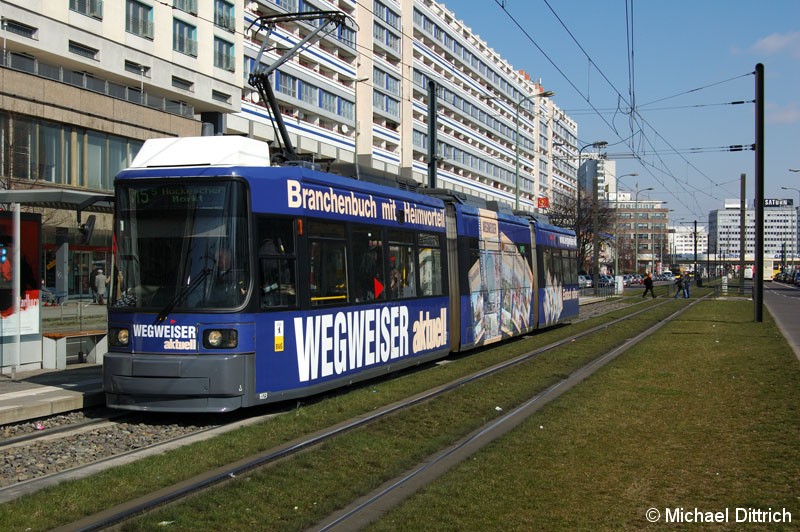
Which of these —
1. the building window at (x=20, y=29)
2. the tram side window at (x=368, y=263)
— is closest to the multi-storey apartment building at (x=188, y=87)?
the building window at (x=20, y=29)

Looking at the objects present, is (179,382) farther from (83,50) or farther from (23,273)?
(83,50)

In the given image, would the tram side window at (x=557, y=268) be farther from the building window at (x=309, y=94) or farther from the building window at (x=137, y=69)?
the building window at (x=309, y=94)

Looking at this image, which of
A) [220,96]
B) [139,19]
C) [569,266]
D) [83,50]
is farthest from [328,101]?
[569,266]

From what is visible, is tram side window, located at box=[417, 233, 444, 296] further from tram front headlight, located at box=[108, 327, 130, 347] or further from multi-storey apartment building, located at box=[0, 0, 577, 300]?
tram front headlight, located at box=[108, 327, 130, 347]

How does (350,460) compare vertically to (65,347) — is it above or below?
below

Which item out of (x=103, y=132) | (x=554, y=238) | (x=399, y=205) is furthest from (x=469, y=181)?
A: (x=399, y=205)

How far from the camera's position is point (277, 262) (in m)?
10.1

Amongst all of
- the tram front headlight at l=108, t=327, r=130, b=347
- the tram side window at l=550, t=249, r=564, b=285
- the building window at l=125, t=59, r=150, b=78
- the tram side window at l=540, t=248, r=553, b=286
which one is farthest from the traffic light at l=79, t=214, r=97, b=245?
the building window at l=125, t=59, r=150, b=78

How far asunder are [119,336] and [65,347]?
525 cm

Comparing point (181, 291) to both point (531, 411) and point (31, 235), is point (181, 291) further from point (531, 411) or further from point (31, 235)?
point (31, 235)

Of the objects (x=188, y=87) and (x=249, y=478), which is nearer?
(x=249, y=478)

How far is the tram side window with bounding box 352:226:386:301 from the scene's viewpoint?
Result: 11.9 metres

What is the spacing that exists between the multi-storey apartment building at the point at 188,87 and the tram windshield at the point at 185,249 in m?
1.14

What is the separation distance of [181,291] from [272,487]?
3.50m
